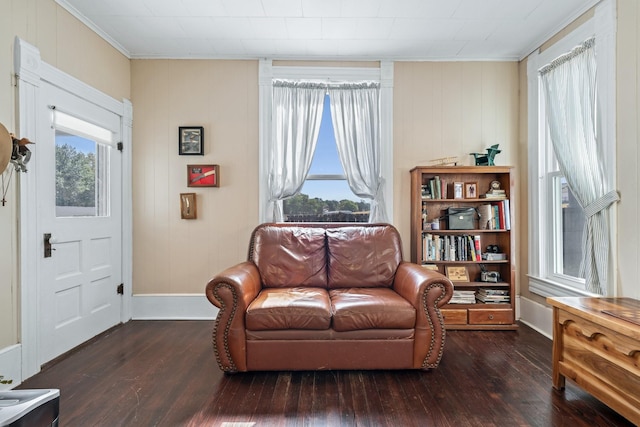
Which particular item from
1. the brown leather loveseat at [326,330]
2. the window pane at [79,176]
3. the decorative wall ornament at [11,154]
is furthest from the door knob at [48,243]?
the brown leather loveseat at [326,330]

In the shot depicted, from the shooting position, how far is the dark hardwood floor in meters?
1.91

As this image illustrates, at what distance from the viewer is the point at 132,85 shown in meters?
3.68

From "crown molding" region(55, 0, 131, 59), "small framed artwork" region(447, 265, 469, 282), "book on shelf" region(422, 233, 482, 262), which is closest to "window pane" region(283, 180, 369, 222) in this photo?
"book on shelf" region(422, 233, 482, 262)

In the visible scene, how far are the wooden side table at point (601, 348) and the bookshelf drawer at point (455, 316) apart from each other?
1.05 metres

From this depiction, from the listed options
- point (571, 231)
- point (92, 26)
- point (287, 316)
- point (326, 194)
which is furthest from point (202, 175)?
point (571, 231)

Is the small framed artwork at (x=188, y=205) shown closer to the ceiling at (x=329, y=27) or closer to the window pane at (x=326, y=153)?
the window pane at (x=326, y=153)

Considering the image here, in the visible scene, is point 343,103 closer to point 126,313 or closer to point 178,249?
point 178,249

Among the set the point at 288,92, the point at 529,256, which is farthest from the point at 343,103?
the point at 529,256

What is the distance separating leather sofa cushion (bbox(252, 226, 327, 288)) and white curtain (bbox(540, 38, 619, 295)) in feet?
6.89

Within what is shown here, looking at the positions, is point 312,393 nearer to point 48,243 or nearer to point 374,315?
point 374,315

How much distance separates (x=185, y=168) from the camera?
3670 mm

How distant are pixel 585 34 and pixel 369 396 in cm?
319

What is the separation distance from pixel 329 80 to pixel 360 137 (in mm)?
695

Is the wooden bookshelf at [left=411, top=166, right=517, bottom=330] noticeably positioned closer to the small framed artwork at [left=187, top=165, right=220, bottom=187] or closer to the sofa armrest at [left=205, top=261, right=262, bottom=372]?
the sofa armrest at [left=205, top=261, right=262, bottom=372]
